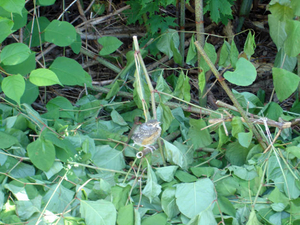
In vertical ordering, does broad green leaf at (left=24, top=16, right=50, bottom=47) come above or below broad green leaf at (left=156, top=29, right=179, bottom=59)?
above

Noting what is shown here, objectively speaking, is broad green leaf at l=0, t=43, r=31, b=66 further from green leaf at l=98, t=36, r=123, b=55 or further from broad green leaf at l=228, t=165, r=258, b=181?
broad green leaf at l=228, t=165, r=258, b=181

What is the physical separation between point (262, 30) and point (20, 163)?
165 cm

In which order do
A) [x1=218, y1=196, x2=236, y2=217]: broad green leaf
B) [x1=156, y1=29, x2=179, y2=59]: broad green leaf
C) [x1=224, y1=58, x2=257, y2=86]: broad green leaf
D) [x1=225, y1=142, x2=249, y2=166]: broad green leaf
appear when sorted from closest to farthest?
[x1=224, y1=58, x2=257, y2=86]: broad green leaf → [x1=218, y1=196, x2=236, y2=217]: broad green leaf → [x1=225, y1=142, x2=249, y2=166]: broad green leaf → [x1=156, y1=29, x2=179, y2=59]: broad green leaf

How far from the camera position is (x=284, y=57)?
1.54 m

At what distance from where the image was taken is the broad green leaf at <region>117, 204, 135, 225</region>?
3.75 ft

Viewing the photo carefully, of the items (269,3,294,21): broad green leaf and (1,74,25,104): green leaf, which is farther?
(269,3,294,21): broad green leaf

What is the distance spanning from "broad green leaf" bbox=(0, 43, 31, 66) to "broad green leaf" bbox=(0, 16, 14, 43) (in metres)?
0.04

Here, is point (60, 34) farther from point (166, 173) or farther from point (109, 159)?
point (166, 173)

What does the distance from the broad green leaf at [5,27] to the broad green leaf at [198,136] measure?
0.77m

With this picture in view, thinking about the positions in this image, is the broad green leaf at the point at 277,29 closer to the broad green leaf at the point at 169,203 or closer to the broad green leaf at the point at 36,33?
the broad green leaf at the point at 169,203

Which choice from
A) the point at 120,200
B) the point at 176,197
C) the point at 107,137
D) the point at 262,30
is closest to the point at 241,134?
the point at 176,197

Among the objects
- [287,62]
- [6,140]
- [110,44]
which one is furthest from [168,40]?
[6,140]

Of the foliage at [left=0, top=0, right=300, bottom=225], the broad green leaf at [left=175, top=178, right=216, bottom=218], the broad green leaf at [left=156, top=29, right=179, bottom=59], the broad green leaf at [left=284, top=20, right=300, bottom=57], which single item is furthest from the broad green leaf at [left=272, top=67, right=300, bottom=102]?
the broad green leaf at [left=156, top=29, right=179, bottom=59]

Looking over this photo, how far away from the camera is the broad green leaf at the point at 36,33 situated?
158cm
